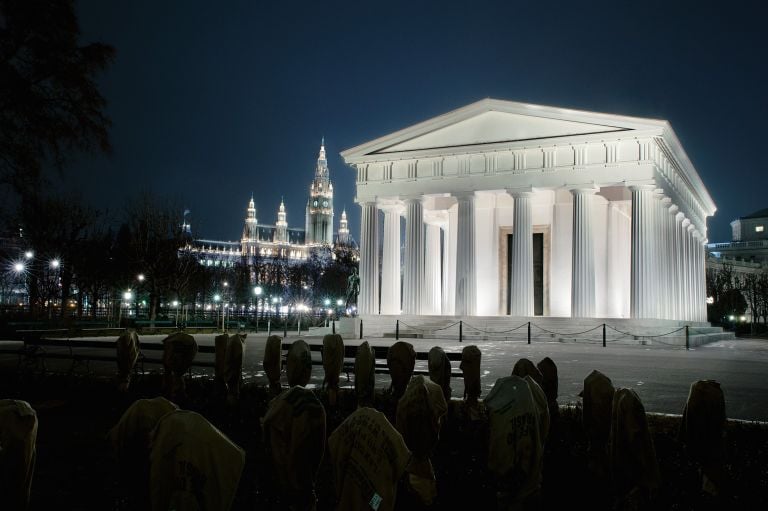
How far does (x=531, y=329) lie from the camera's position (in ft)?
121

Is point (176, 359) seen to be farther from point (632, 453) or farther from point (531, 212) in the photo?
point (531, 212)

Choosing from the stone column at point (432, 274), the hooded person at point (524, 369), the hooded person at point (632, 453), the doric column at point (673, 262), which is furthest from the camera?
the stone column at point (432, 274)

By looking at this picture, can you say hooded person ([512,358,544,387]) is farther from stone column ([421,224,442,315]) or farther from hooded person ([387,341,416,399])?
stone column ([421,224,442,315])

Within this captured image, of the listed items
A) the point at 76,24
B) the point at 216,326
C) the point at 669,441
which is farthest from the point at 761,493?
the point at 216,326

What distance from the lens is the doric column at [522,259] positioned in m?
39.1

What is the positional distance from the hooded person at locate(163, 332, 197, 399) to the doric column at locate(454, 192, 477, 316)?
30478 mm

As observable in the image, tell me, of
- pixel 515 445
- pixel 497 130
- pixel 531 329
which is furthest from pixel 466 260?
pixel 515 445

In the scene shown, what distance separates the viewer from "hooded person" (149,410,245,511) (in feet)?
11.1

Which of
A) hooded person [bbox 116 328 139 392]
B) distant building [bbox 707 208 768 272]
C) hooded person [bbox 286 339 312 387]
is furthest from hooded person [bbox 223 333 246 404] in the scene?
distant building [bbox 707 208 768 272]

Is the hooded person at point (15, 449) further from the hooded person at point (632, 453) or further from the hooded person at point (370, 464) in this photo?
the hooded person at point (632, 453)

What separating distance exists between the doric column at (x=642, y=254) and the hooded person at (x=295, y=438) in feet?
118

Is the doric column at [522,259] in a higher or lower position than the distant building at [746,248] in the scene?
lower

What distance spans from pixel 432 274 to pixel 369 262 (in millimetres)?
4734

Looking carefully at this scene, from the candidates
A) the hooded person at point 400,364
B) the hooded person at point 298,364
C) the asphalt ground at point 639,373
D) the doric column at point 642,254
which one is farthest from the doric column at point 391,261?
the hooded person at point 400,364
